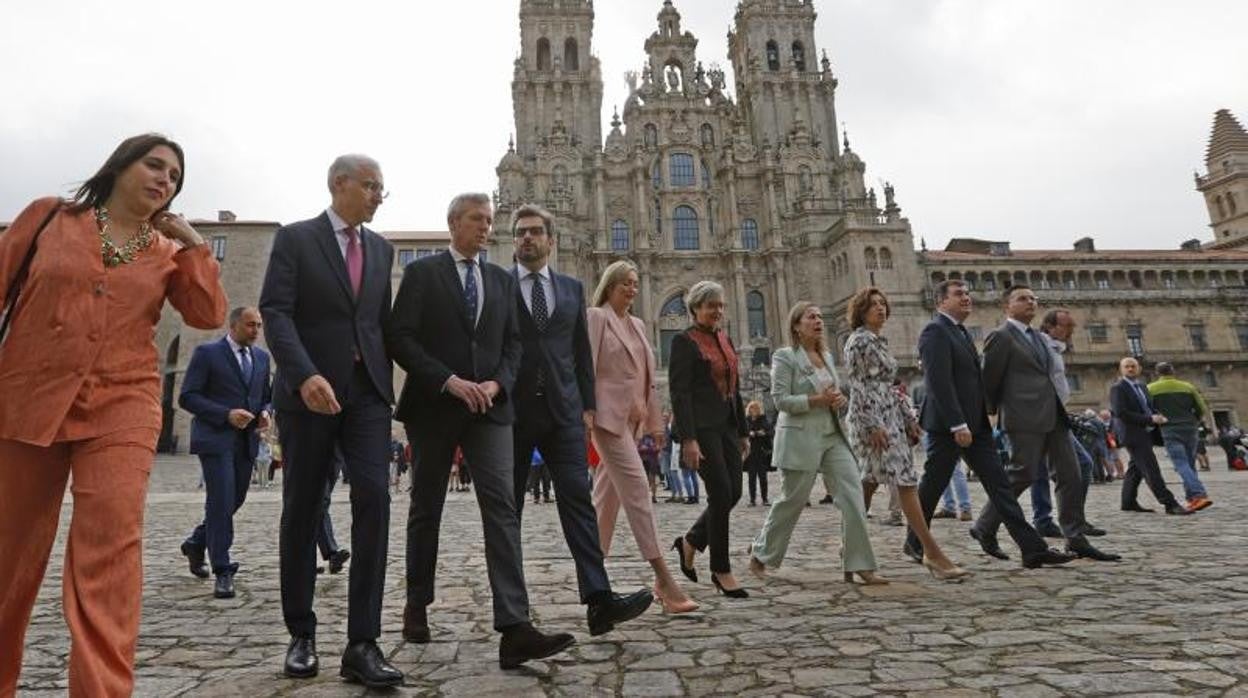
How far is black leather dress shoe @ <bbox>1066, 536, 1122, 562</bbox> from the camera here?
18.9 ft

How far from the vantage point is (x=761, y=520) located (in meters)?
10.3

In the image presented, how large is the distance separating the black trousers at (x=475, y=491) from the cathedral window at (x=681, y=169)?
48.8m

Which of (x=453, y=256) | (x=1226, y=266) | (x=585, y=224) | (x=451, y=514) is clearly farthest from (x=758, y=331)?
(x=453, y=256)

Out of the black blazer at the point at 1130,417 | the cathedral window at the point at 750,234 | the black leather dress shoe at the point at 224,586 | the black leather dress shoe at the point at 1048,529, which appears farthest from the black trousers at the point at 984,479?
the cathedral window at the point at 750,234

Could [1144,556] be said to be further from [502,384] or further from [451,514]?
[451,514]

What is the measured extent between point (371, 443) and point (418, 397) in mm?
446

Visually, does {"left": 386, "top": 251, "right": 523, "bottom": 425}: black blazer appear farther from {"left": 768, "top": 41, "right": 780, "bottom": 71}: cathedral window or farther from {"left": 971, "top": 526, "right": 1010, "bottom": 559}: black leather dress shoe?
{"left": 768, "top": 41, "right": 780, "bottom": 71}: cathedral window

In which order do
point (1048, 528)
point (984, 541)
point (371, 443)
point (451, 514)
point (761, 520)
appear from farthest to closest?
1. point (451, 514)
2. point (761, 520)
3. point (1048, 528)
4. point (984, 541)
5. point (371, 443)

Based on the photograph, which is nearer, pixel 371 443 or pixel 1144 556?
pixel 371 443

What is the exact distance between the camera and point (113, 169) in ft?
8.96

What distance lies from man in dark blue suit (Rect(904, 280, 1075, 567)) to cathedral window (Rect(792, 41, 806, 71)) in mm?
54493

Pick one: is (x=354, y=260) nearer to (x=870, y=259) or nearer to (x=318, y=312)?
(x=318, y=312)

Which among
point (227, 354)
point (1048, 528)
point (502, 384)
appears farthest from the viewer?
point (1048, 528)

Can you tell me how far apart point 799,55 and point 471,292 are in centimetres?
5817
